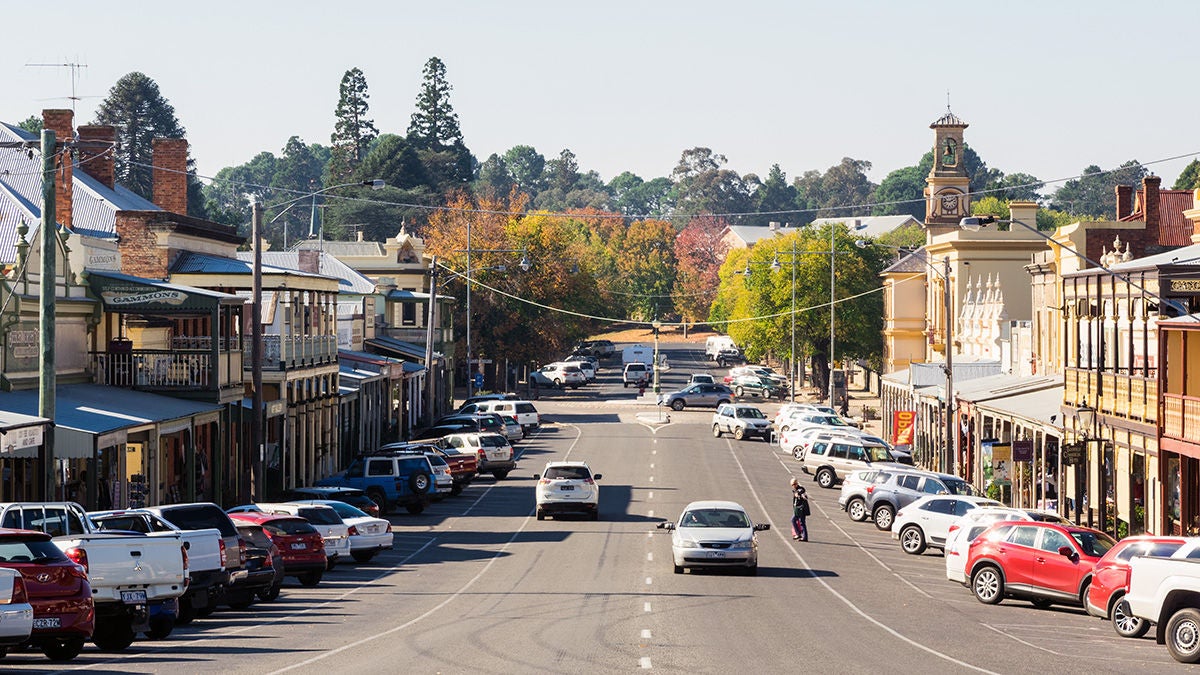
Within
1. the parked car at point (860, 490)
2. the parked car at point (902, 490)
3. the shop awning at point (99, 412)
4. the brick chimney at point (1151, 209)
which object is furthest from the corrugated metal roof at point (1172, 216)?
the shop awning at point (99, 412)

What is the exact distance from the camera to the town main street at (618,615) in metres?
21.6

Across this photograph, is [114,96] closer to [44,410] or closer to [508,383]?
[508,383]

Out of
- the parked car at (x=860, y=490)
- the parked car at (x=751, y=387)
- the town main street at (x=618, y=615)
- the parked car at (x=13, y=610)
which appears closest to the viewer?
the parked car at (x=13, y=610)

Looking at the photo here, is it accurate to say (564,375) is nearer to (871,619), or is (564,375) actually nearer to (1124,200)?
(1124,200)

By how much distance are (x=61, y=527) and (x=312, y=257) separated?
51.7 m

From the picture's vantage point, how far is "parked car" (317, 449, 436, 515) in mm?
47781

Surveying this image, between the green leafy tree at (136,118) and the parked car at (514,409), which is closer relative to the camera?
the parked car at (514,409)

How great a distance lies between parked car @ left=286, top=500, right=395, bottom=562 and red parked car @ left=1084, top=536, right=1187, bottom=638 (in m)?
15.6

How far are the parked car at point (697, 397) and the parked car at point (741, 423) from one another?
50.4 ft

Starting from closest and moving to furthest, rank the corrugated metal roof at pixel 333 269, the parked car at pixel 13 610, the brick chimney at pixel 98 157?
the parked car at pixel 13 610 < the brick chimney at pixel 98 157 < the corrugated metal roof at pixel 333 269

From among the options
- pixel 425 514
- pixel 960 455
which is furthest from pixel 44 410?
pixel 960 455

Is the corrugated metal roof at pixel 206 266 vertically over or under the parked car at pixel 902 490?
over

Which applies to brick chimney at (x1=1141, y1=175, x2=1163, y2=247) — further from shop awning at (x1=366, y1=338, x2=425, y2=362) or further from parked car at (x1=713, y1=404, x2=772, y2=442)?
shop awning at (x1=366, y1=338, x2=425, y2=362)

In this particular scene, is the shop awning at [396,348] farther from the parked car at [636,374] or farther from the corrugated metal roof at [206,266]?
the parked car at [636,374]
